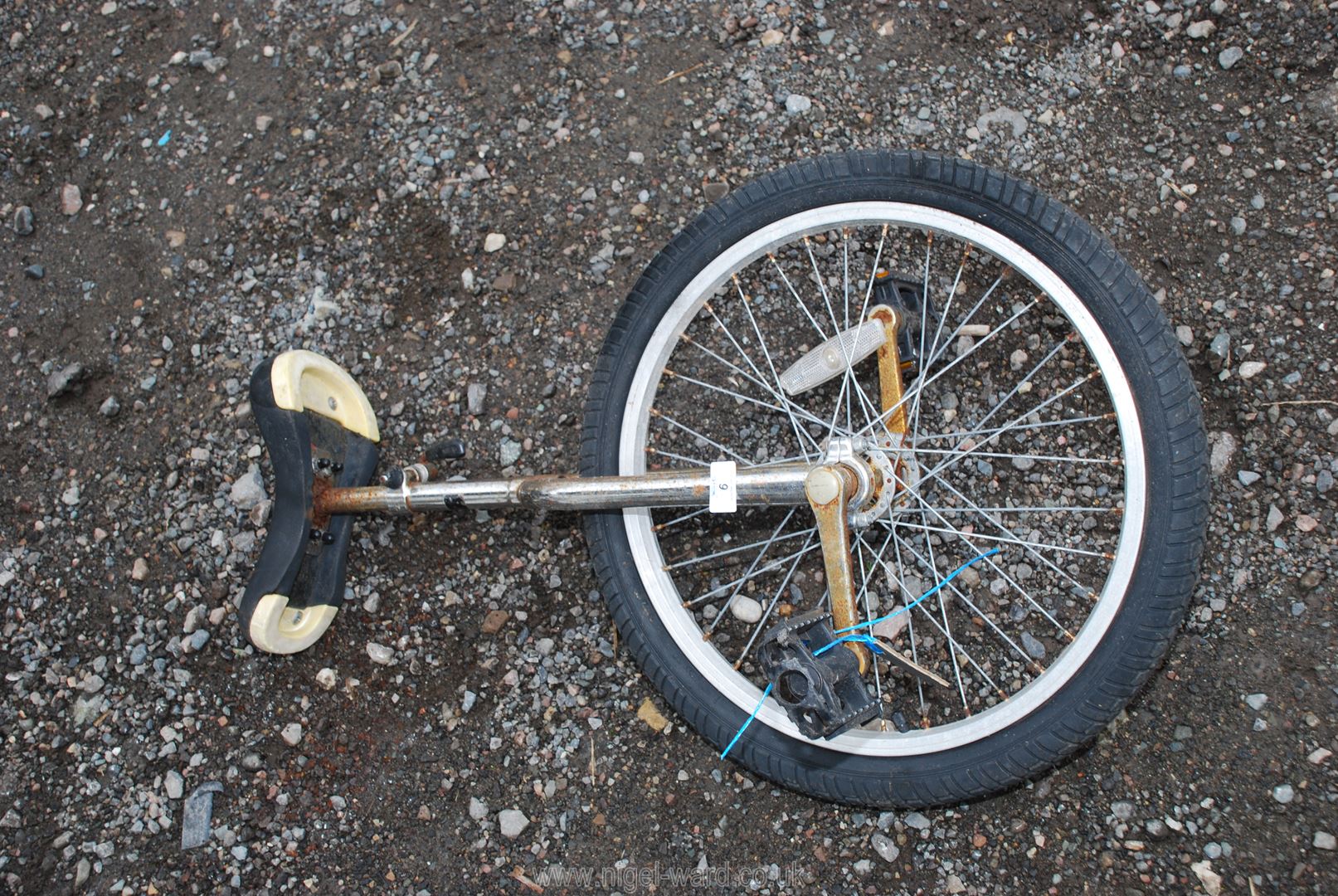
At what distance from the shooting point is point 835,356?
254cm

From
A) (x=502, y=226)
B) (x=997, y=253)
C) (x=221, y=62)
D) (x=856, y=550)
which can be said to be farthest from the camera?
(x=221, y=62)

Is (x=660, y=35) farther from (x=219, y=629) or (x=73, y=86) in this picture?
(x=219, y=629)

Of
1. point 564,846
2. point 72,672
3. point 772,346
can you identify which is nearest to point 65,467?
point 72,672

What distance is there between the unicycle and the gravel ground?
0.86ft

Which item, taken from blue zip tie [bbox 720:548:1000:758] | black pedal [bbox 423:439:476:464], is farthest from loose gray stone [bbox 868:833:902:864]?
black pedal [bbox 423:439:476:464]

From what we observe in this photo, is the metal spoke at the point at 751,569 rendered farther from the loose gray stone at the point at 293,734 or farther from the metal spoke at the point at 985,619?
the loose gray stone at the point at 293,734

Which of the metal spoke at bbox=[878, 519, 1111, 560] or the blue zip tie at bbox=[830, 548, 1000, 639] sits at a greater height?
the metal spoke at bbox=[878, 519, 1111, 560]

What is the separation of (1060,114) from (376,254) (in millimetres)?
2177

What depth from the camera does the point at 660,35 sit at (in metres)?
3.18

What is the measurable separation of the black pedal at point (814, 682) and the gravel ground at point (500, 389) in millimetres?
587

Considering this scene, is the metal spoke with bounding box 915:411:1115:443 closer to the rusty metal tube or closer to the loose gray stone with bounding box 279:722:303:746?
the rusty metal tube

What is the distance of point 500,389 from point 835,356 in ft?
3.52

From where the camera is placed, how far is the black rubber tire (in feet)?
7.38

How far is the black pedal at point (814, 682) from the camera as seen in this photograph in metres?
2.12
